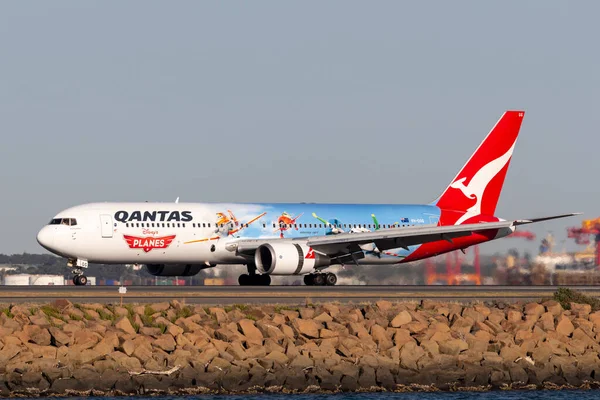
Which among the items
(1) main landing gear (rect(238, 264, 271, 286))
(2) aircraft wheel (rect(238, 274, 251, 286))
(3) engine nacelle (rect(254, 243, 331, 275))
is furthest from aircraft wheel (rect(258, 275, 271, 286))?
(3) engine nacelle (rect(254, 243, 331, 275))

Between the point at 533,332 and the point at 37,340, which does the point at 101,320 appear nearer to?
the point at 37,340

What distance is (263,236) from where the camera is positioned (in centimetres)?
5150

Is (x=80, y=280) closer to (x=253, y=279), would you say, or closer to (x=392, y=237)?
(x=253, y=279)

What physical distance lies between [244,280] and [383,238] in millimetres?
6906

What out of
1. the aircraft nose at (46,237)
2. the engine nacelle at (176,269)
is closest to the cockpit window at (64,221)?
the aircraft nose at (46,237)

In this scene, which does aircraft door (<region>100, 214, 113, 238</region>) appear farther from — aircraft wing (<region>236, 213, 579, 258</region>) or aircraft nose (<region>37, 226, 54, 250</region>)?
aircraft wing (<region>236, 213, 579, 258</region>)

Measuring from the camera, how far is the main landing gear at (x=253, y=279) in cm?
5203

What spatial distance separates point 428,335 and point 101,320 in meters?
8.19

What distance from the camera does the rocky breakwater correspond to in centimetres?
2603

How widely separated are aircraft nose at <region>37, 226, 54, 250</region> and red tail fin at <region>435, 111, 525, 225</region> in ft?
61.8

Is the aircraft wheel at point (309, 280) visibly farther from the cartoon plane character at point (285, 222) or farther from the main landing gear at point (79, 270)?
the main landing gear at point (79, 270)

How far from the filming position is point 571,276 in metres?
53.3

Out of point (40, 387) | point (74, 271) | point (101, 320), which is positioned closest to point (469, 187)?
point (74, 271)

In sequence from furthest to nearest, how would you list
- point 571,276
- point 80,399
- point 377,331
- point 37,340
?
point 571,276 < point 377,331 < point 37,340 < point 80,399
